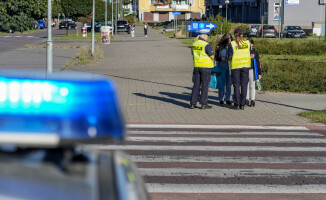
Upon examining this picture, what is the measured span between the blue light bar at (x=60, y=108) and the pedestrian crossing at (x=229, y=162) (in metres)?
4.78

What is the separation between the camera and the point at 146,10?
129m

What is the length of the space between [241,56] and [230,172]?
728 cm

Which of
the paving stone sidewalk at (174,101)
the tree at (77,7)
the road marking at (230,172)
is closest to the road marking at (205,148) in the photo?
the road marking at (230,172)

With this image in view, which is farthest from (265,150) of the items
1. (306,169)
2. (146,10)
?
(146,10)

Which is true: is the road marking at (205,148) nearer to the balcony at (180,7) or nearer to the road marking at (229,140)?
the road marking at (229,140)

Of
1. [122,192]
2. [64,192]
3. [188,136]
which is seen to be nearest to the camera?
[64,192]

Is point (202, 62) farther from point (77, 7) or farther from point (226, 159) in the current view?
point (77, 7)

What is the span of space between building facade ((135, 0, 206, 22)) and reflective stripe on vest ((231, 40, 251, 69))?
109 metres

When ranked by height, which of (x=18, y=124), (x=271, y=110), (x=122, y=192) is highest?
(x=18, y=124)

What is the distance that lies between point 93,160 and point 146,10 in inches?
5034

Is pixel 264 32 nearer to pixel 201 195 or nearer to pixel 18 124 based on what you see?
pixel 201 195

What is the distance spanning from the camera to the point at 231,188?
23.8 feet

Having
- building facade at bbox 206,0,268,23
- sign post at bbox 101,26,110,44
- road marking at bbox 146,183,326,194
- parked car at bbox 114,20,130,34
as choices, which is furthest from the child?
building facade at bbox 206,0,268,23

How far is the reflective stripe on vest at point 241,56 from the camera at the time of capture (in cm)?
1499
